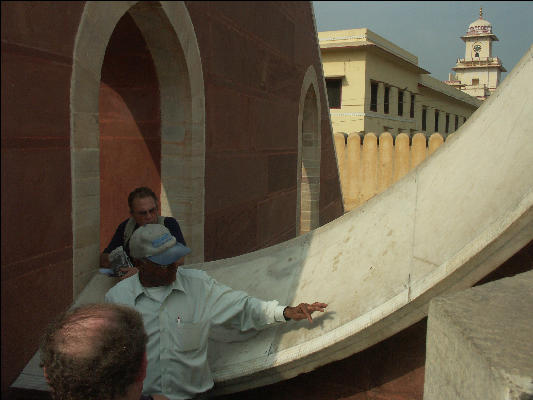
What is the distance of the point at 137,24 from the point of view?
116 inches

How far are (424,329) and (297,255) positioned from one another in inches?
36.7

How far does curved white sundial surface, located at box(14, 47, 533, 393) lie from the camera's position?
72.8 inches

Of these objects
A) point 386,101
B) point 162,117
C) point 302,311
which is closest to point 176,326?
point 302,311

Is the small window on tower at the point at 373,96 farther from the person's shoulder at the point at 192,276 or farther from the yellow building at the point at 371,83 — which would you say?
the person's shoulder at the point at 192,276

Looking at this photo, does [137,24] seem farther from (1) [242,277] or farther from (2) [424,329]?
(2) [424,329]

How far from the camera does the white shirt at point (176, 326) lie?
6.26 ft

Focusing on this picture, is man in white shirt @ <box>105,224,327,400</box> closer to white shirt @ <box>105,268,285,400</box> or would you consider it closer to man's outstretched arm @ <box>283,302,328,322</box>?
white shirt @ <box>105,268,285,400</box>

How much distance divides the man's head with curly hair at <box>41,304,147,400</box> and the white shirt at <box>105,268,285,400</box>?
30.3 inches

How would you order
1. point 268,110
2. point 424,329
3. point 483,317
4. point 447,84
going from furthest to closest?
1. point 447,84
2. point 268,110
3. point 424,329
4. point 483,317

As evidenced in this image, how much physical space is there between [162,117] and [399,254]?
1.89m

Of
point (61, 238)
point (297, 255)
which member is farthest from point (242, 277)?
point (61, 238)

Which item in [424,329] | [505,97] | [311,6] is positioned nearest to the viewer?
[424,329]

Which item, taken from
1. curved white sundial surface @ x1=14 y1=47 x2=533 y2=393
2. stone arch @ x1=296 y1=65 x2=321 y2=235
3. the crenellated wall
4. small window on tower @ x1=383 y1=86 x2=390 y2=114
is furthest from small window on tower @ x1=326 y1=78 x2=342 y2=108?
curved white sundial surface @ x1=14 y1=47 x2=533 y2=393

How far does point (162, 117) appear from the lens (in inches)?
135
